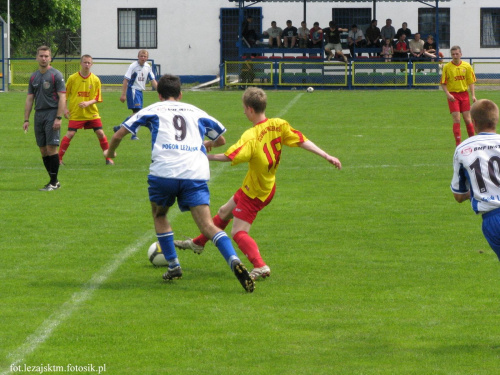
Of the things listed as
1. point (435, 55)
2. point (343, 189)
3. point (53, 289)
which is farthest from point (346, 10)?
point (53, 289)

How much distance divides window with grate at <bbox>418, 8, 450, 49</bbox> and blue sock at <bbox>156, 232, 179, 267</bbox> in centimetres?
3763

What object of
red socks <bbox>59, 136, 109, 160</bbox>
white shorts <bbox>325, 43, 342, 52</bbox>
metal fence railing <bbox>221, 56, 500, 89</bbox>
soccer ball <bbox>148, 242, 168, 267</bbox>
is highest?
white shorts <bbox>325, 43, 342, 52</bbox>

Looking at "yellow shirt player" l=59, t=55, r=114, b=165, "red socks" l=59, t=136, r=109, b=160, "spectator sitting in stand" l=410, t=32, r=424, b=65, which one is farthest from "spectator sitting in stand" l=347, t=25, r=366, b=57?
"red socks" l=59, t=136, r=109, b=160

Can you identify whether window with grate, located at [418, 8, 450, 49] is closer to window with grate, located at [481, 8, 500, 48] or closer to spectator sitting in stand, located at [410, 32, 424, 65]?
window with grate, located at [481, 8, 500, 48]

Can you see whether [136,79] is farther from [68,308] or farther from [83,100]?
[68,308]

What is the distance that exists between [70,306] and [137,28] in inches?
1549

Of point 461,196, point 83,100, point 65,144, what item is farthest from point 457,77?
point 461,196

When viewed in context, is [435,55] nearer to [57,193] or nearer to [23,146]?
[23,146]

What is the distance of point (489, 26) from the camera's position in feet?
146

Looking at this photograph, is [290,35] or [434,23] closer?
[290,35]

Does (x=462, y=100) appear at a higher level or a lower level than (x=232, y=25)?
lower

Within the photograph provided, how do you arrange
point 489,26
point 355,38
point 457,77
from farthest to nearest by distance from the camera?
point 489,26 → point 355,38 → point 457,77

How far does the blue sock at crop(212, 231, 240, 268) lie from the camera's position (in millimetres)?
7328

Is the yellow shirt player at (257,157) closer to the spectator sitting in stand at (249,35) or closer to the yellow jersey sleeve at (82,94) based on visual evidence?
the yellow jersey sleeve at (82,94)
